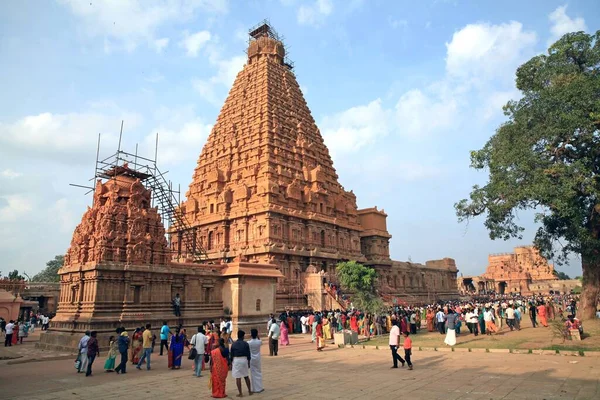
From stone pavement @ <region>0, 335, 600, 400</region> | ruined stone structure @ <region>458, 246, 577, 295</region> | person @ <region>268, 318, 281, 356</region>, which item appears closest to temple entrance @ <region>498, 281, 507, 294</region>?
ruined stone structure @ <region>458, 246, 577, 295</region>

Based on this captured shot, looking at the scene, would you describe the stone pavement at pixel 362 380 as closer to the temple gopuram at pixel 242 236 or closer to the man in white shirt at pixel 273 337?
the man in white shirt at pixel 273 337

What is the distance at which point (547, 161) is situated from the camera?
2234cm

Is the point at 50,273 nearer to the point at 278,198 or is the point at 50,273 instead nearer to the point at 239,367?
the point at 278,198

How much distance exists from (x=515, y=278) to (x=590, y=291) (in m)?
70.7

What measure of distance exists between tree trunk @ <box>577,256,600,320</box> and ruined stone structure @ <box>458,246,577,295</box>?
212 ft

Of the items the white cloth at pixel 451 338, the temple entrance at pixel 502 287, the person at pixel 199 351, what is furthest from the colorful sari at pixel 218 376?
the temple entrance at pixel 502 287

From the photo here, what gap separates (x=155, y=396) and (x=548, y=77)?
2536cm

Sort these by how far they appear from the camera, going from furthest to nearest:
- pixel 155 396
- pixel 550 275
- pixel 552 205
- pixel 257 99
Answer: pixel 550 275 < pixel 257 99 < pixel 552 205 < pixel 155 396

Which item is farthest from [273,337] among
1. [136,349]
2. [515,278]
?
[515,278]

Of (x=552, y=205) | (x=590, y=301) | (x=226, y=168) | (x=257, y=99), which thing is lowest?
(x=590, y=301)

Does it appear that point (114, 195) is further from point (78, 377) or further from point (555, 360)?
point (555, 360)

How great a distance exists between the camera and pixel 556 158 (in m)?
23.0

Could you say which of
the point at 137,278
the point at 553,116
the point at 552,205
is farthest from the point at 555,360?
the point at 137,278

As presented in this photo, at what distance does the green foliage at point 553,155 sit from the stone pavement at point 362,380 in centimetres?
976
